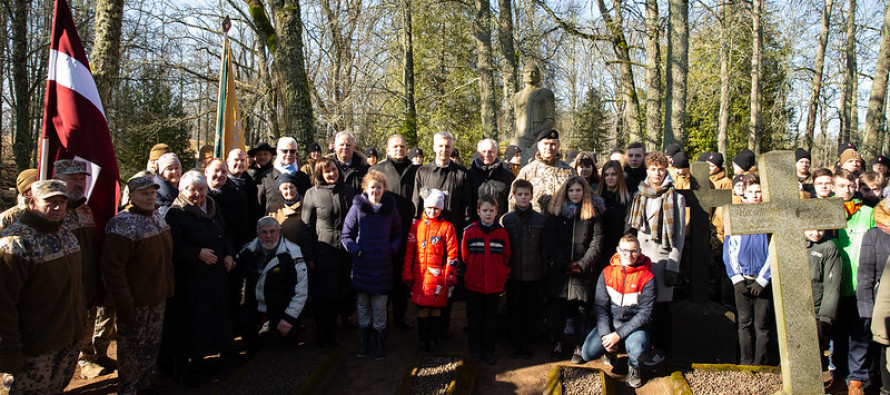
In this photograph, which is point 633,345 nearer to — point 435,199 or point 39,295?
point 435,199

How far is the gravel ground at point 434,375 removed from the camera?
388cm

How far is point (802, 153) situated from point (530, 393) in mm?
4912

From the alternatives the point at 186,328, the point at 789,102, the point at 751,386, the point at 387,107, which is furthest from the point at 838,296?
the point at 789,102

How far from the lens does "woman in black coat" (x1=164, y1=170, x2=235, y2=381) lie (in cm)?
394

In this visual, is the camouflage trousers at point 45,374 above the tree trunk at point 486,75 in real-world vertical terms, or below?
below

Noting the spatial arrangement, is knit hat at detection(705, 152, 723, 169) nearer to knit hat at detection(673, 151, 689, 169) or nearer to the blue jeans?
knit hat at detection(673, 151, 689, 169)

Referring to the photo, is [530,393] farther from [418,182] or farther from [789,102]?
[789,102]

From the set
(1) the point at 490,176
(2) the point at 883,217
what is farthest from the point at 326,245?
(2) the point at 883,217

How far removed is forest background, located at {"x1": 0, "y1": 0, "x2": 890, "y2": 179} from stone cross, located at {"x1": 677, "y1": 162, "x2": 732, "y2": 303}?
587cm

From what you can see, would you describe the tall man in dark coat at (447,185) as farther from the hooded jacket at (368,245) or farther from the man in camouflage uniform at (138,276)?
the man in camouflage uniform at (138,276)

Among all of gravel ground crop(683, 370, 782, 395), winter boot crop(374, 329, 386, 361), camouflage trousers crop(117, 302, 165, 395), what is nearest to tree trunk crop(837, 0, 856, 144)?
gravel ground crop(683, 370, 782, 395)

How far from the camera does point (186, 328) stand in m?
4.04

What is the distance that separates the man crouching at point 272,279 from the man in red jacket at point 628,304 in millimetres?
2528

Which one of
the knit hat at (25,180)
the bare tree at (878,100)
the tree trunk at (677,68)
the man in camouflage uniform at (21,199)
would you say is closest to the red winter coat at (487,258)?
the man in camouflage uniform at (21,199)
